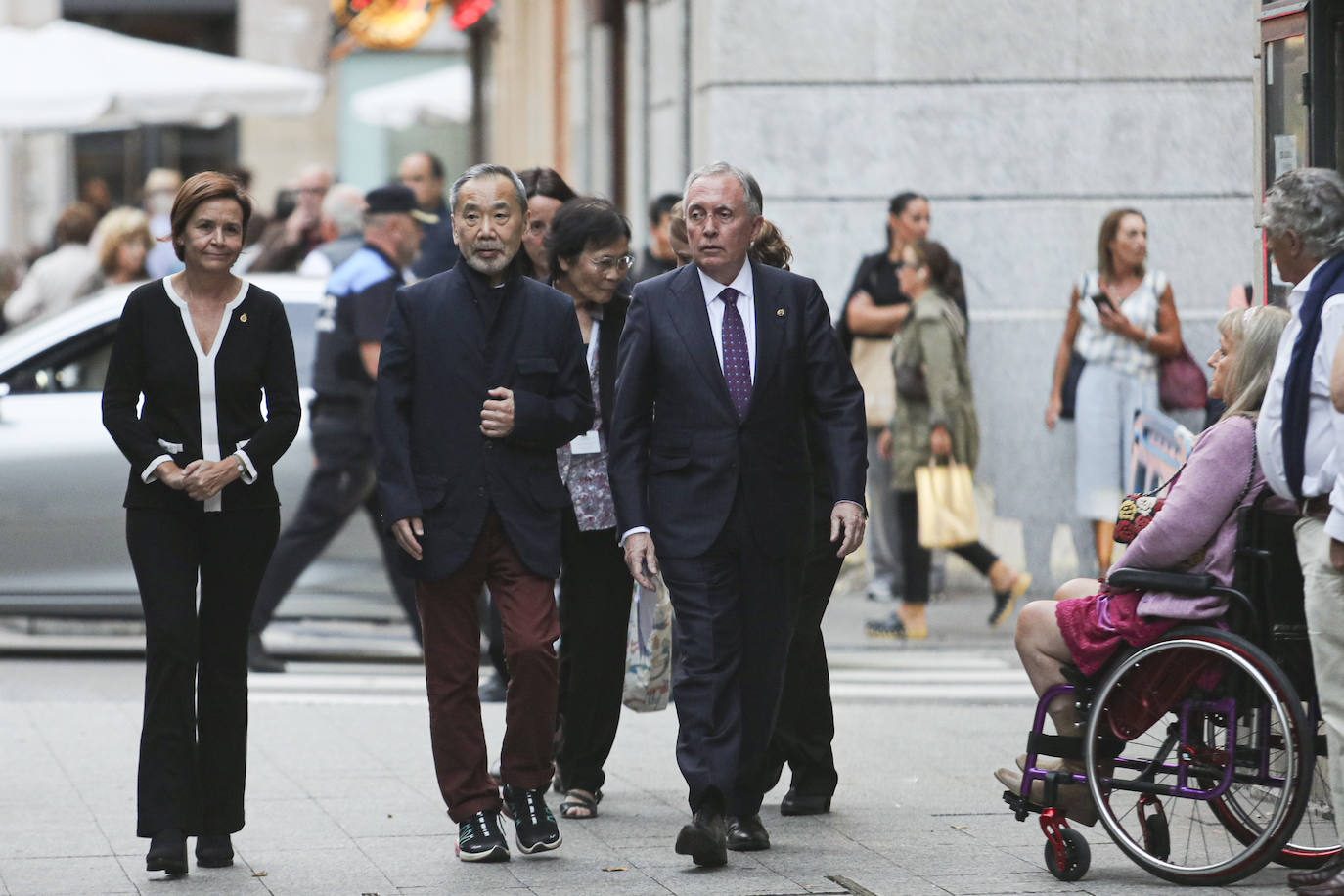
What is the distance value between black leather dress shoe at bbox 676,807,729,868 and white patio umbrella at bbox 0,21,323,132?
1215 cm

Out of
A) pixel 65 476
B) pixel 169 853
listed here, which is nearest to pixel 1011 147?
pixel 65 476

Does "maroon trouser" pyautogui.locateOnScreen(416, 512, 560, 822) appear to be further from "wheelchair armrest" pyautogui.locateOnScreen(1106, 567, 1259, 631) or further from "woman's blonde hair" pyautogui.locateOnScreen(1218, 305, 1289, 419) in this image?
"woman's blonde hair" pyautogui.locateOnScreen(1218, 305, 1289, 419)

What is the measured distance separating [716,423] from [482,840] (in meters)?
1.29

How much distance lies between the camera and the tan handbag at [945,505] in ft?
34.7

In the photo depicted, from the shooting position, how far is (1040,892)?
5746mm

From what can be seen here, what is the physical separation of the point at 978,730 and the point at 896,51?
16.2ft

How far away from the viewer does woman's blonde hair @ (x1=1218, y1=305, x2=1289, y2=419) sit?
19.3ft

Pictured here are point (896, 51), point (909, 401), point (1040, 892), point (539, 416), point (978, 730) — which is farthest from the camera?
point (896, 51)

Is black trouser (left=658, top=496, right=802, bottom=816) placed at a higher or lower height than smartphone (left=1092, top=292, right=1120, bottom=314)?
lower

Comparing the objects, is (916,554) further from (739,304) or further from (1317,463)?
(1317,463)

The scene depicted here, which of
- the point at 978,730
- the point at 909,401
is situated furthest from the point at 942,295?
the point at 978,730

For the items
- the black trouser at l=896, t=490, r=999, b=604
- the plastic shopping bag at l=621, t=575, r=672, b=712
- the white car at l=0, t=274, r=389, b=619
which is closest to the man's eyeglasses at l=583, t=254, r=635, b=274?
the plastic shopping bag at l=621, t=575, r=672, b=712

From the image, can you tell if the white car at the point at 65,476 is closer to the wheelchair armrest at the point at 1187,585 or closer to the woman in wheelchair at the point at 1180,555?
the woman in wheelchair at the point at 1180,555

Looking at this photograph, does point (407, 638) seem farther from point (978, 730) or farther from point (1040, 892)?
point (1040, 892)
